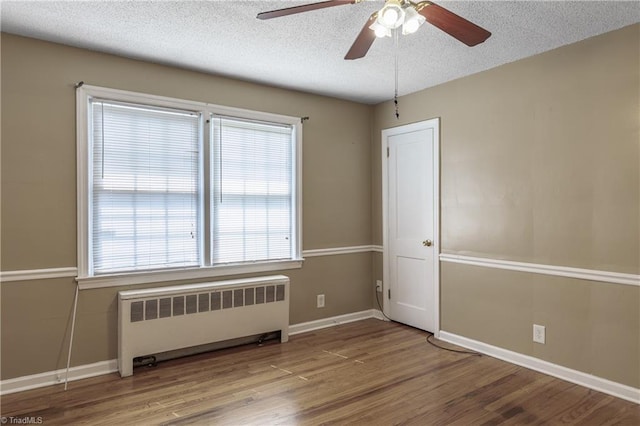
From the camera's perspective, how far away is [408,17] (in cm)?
192

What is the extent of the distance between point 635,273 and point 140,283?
11.9ft

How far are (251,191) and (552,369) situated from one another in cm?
294

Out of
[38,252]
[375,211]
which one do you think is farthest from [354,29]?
[38,252]

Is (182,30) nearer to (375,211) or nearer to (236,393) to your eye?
(236,393)

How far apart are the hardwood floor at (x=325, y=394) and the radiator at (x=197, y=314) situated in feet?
0.62

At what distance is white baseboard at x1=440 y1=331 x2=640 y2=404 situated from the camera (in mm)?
2758

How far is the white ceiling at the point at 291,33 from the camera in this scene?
248 centimetres

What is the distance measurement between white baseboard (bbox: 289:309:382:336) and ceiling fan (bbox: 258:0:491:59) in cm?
299

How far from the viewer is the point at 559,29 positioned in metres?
2.78

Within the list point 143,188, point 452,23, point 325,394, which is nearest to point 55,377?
point 143,188

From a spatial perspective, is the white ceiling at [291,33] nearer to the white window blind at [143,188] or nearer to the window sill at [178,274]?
the white window blind at [143,188]

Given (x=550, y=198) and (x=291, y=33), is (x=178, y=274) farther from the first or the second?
(x=550, y=198)

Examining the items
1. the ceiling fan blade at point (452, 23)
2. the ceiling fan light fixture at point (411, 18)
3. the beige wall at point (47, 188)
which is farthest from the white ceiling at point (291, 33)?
the ceiling fan light fixture at point (411, 18)

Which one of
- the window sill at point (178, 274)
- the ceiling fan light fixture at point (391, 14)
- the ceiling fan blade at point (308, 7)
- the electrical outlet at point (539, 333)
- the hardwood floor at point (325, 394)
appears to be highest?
the ceiling fan blade at point (308, 7)
